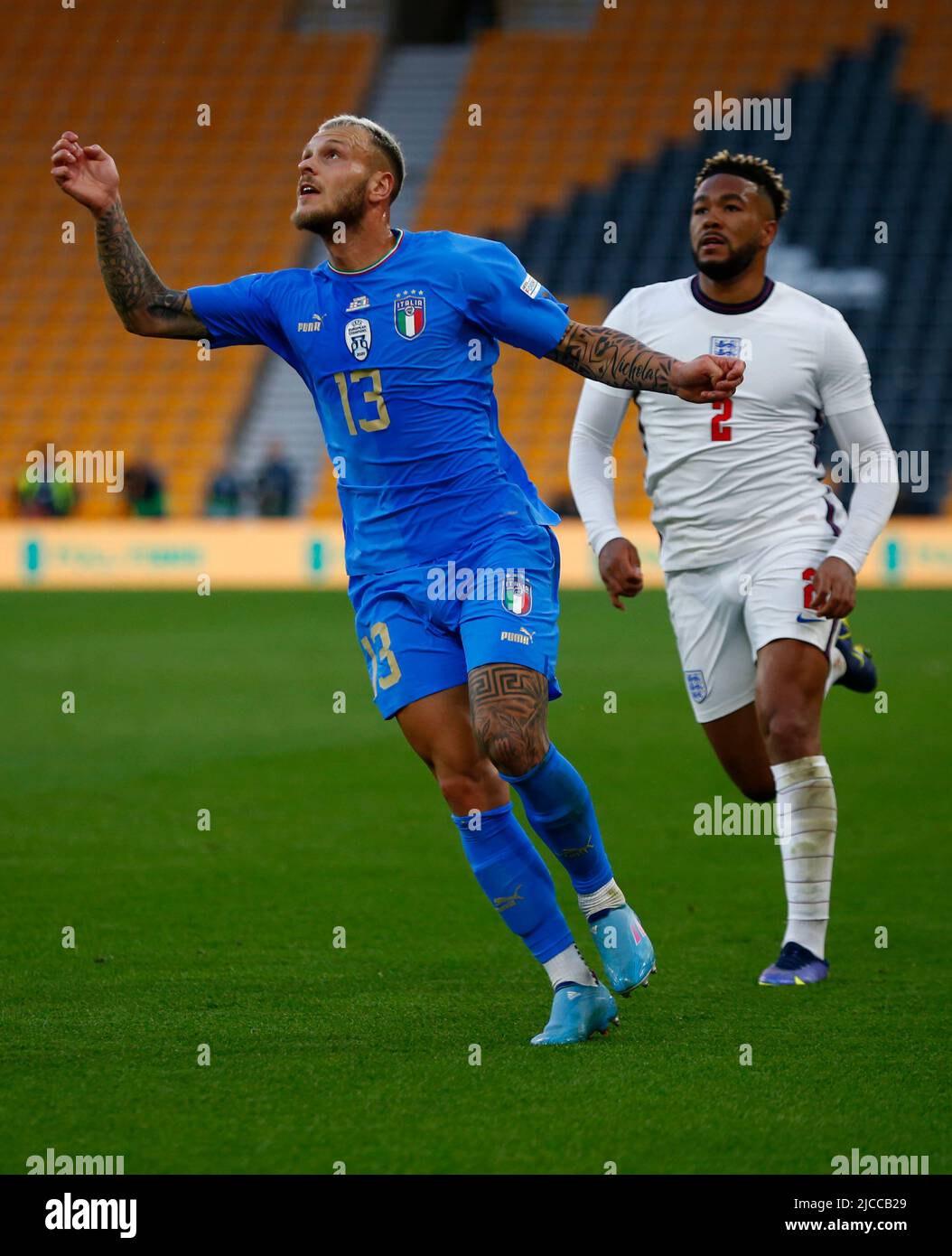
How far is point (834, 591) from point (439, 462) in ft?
4.28

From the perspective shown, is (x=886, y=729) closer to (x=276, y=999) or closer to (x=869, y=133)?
(x=276, y=999)

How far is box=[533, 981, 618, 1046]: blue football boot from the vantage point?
455 cm

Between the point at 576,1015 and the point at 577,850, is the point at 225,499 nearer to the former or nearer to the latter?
the point at 577,850

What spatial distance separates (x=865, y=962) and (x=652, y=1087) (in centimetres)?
160

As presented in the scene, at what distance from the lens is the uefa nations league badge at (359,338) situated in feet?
15.7

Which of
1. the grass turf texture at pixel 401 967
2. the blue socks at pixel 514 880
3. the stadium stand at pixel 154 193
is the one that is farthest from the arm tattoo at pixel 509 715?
the stadium stand at pixel 154 193

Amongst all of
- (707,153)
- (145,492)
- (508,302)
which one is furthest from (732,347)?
(707,153)

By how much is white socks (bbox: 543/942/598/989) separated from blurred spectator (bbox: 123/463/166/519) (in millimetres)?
21138

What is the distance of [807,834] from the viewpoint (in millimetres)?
5449

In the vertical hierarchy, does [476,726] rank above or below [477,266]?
below

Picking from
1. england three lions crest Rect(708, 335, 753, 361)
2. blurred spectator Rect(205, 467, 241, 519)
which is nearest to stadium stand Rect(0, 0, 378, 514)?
blurred spectator Rect(205, 467, 241, 519)

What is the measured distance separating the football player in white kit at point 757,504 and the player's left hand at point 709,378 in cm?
107

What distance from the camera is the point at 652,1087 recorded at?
414 centimetres

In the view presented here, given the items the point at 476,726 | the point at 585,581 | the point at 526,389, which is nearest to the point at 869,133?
the point at 526,389
